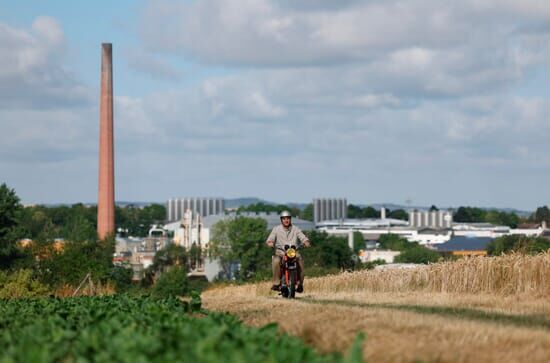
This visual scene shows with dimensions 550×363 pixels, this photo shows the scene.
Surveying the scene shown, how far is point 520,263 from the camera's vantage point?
23.2 metres

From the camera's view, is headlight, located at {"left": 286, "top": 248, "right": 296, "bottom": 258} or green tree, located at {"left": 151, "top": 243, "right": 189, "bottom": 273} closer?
headlight, located at {"left": 286, "top": 248, "right": 296, "bottom": 258}

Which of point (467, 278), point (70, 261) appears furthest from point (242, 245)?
point (467, 278)

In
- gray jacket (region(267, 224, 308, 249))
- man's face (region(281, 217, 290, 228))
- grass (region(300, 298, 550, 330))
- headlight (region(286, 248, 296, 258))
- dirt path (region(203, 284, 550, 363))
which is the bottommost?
grass (region(300, 298, 550, 330))

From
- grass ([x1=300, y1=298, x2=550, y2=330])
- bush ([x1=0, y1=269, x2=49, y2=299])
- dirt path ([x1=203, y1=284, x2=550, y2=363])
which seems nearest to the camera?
dirt path ([x1=203, y1=284, x2=550, y2=363])

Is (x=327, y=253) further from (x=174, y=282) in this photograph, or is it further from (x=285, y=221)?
(x=285, y=221)

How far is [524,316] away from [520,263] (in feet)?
23.7

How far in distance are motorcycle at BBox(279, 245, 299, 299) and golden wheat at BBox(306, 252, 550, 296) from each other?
11.1 ft

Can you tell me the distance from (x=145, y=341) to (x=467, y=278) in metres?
15.3

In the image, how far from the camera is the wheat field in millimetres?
11062

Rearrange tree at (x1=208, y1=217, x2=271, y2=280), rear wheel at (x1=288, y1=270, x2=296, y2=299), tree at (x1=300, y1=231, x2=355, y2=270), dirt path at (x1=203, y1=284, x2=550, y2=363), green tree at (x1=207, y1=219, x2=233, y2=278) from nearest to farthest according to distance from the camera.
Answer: dirt path at (x1=203, y1=284, x2=550, y2=363) → rear wheel at (x1=288, y1=270, x2=296, y2=299) → tree at (x1=300, y1=231, x2=355, y2=270) → tree at (x1=208, y1=217, x2=271, y2=280) → green tree at (x1=207, y1=219, x2=233, y2=278)

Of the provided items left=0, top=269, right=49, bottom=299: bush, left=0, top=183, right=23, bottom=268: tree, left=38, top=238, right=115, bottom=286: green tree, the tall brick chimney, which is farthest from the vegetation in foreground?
the tall brick chimney

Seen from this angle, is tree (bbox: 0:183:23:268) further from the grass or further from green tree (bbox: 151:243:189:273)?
the grass

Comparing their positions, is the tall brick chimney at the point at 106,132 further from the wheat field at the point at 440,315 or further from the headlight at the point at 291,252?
the headlight at the point at 291,252

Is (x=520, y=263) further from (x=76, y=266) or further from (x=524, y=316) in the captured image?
(x=76, y=266)
